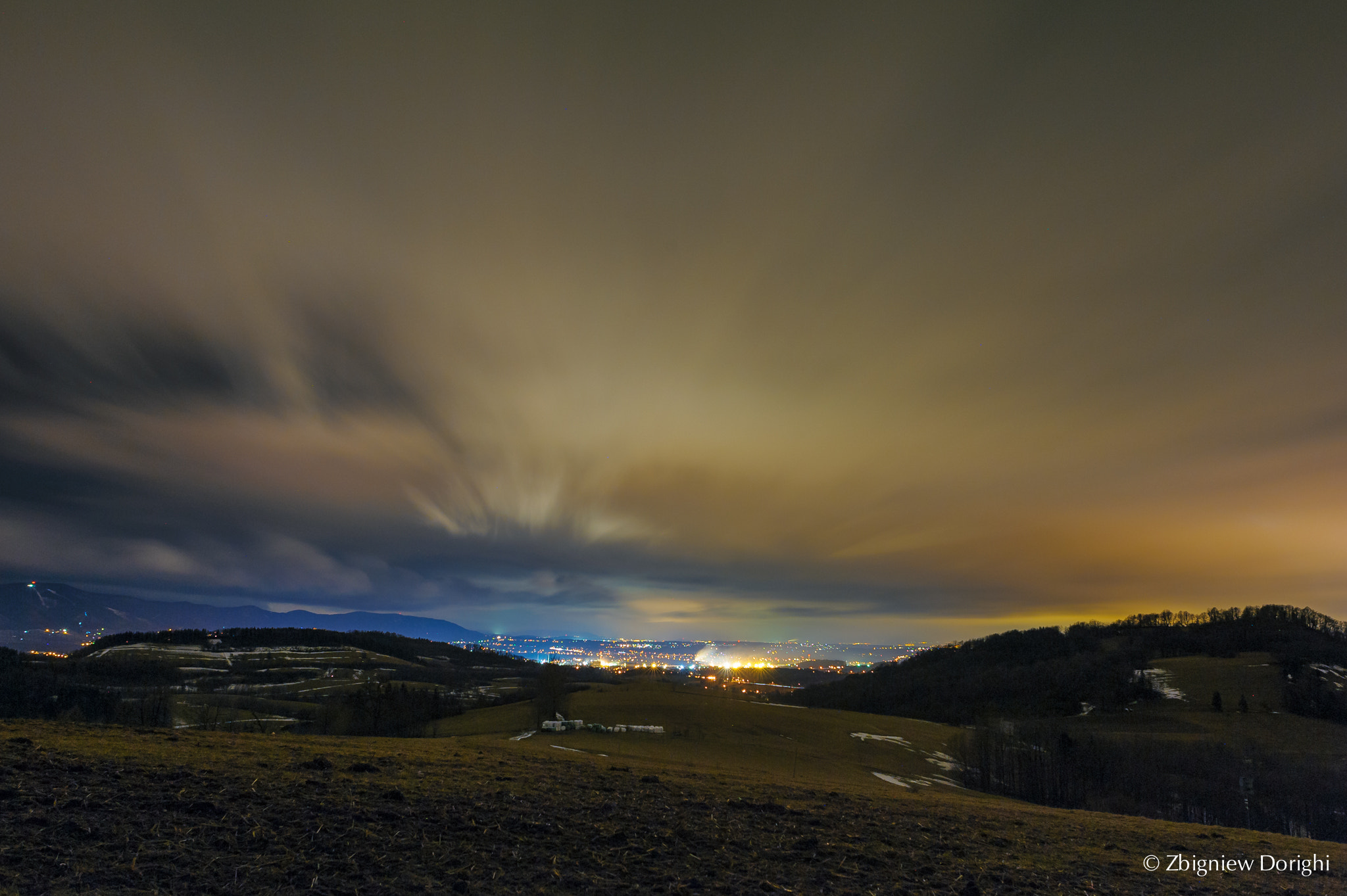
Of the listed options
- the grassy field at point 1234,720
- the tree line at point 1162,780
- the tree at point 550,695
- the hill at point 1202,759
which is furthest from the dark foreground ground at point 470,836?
the grassy field at point 1234,720

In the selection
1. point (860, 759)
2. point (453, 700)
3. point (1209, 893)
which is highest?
point (1209, 893)

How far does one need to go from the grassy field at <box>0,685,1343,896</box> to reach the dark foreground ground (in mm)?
82

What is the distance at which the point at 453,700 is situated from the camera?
495ft

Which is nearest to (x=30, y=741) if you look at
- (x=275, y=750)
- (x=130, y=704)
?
(x=275, y=750)

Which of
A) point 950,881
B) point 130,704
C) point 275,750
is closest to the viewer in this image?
point 950,881

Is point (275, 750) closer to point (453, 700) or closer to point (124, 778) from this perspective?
point (124, 778)

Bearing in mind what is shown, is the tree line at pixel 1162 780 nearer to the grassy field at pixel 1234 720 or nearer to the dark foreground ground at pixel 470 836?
the grassy field at pixel 1234 720

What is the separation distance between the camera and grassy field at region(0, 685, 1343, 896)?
36.7 ft

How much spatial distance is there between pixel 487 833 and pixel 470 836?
1.73 feet

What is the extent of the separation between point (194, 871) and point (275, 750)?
17.4 metres

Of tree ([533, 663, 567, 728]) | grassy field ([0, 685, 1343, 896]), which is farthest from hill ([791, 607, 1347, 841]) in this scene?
grassy field ([0, 685, 1343, 896])

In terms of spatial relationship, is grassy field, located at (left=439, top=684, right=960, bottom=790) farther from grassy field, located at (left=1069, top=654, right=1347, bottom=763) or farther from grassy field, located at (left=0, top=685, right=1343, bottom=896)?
grassy field, located at (left=1069, top=654, right=1347, bottom=763)

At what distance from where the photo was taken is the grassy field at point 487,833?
11.2m

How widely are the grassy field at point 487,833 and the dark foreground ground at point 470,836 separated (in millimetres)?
82
